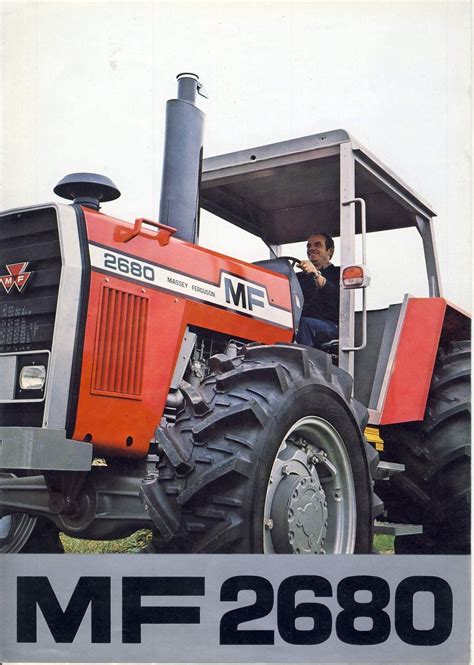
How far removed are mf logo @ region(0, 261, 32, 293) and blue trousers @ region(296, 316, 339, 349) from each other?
1.40m

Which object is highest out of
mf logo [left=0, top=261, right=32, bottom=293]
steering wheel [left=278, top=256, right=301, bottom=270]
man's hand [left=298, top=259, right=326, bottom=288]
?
steering wheel [left=278, top=256, right=301, bottom=270]

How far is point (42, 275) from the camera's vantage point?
288 centimetres

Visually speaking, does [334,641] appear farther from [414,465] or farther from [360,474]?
[414,465]

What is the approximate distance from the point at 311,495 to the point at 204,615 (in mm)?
570

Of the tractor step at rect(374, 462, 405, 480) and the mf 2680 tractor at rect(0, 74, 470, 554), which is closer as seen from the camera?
the mf 2680 tractor at rect(0, 74, 470, 554)

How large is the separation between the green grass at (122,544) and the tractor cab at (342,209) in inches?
22.6

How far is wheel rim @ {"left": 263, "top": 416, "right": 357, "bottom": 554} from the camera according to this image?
2.84m

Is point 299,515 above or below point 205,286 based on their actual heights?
below

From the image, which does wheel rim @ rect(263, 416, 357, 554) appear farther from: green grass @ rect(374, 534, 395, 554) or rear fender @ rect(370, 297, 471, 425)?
rear fender @ rect(370, 297, 471, 425)

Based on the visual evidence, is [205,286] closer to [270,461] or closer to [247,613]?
[270,461]

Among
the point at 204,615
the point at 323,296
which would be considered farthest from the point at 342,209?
the point at 204,615

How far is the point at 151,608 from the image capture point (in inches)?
113

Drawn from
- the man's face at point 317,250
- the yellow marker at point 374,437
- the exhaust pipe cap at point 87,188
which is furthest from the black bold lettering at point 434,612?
the exhaust pipe cap at point 87,188

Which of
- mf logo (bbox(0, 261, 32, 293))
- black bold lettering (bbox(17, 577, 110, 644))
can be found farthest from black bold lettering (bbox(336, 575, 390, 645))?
mf logo (bbox(0, 261, 32, 293))
